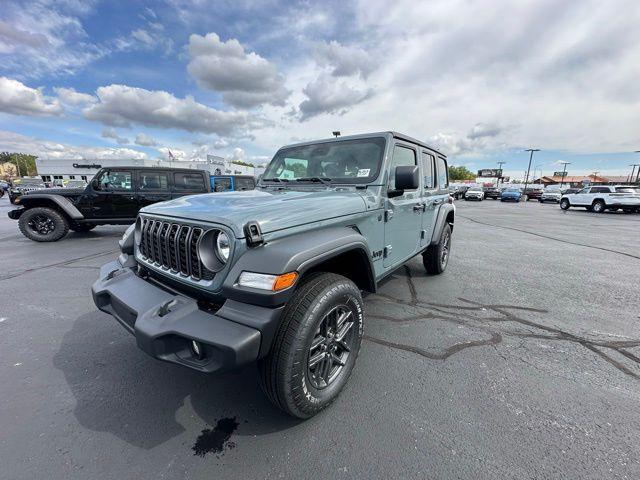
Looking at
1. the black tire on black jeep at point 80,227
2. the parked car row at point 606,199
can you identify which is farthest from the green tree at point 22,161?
the parked car row at point 606,199

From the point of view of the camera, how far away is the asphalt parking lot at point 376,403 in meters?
1.70

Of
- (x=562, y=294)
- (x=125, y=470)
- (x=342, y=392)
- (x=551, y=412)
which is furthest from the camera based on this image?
(x=562, y=294)

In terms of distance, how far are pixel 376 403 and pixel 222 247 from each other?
4.98ft

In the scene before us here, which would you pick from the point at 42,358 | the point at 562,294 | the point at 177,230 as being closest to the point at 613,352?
the point at 562,294

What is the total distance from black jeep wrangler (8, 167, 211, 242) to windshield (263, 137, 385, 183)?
579 cm

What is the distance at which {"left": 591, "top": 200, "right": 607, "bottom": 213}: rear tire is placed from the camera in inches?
771

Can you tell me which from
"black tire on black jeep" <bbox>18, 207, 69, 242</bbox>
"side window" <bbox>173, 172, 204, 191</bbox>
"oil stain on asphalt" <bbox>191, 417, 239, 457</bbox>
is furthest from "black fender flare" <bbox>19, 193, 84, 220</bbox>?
"oil stain on asphalt" <bbox>191, 417, 239, 457</bbox>

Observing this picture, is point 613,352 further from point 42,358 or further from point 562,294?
point 42,358

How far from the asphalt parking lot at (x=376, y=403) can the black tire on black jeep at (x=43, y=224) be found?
14.9ft

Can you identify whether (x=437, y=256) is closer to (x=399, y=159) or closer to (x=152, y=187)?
(x=399, y=159)

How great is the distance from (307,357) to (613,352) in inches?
116

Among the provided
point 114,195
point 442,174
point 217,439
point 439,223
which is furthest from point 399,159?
point 114,195

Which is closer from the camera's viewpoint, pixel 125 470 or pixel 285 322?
pixel 125 470

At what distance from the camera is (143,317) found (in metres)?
1.76
